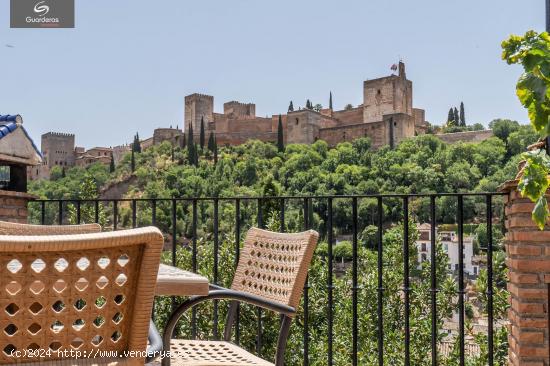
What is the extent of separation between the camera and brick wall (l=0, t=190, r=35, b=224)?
3496 mm

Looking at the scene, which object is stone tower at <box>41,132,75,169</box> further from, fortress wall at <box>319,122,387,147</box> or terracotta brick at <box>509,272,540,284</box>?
terracotta brick at <box>509,272,540,284</box>

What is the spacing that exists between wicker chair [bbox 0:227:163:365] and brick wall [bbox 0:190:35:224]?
264cm

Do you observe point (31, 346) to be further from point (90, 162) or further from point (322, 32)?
point (90, 162)

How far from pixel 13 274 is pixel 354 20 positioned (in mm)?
34853

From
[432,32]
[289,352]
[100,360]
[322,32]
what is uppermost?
[322,32]

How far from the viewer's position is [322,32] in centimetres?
4575

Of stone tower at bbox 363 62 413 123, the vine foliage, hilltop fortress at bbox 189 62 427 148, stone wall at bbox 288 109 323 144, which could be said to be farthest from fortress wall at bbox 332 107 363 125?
the vine foliage

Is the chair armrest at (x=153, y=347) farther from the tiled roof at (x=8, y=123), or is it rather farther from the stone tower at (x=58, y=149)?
the stone tower at (x=58, y=149)

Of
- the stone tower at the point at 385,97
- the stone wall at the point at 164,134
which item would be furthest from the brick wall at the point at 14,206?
the stone wall at the point at 164,134

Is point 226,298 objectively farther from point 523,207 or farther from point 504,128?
point 504,128

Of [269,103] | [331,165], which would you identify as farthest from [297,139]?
[269,103]

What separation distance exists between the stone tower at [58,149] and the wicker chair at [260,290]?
6515cm

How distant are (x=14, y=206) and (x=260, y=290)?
2.14 metres

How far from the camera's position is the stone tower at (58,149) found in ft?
208
